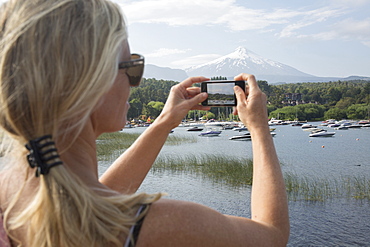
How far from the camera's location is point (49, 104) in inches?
32.9

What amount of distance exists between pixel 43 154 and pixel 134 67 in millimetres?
319

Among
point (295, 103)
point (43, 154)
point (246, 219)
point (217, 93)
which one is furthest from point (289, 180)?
point (295, 103)

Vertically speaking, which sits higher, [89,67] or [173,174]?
[89,67]

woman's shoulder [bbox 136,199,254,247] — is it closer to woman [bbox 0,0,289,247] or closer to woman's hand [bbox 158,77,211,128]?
woman [bbox 0,0,289,247]

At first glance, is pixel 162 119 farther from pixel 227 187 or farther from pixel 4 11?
pixel 227 187

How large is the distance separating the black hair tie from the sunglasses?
0.26 metres

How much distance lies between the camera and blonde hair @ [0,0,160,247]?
826mm

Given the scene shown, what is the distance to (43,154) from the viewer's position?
835 mm

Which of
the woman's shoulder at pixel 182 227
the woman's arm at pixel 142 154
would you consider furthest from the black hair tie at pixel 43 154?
the woman's arm at pixel 142 154

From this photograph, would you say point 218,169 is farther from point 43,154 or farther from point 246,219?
point 43,154

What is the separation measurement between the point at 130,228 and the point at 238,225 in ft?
0.84

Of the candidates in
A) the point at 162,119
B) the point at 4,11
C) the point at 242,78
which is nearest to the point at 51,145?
the point at 4,11

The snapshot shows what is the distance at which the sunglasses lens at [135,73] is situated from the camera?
1001 millimetres

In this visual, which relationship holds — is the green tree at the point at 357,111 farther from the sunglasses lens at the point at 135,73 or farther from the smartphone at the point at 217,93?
the sunglasses lens at the point at 135,73
